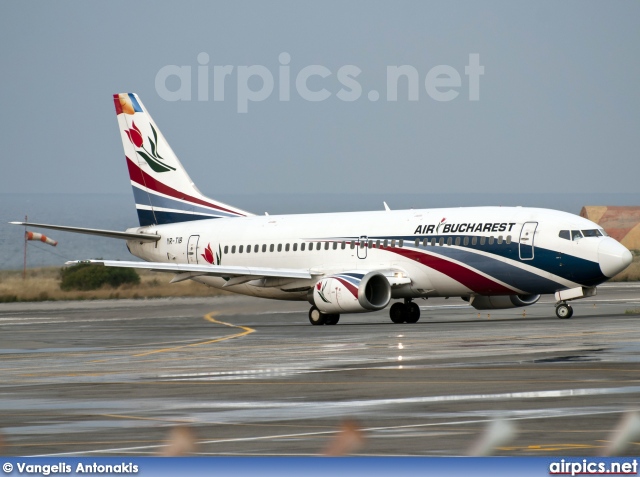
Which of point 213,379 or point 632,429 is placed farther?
point 213,379

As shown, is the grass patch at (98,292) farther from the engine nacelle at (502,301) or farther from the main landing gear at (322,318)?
the engine nacelle at (502,301)

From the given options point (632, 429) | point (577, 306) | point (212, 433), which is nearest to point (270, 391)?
point (212, 433)

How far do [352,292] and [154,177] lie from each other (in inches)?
537

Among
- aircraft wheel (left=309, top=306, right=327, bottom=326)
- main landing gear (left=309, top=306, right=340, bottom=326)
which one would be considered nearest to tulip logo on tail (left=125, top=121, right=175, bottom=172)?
aircraft wheel (left=309, top=306, right=327, bottom=326)

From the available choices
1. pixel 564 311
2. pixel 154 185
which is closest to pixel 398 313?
pixel 564 311

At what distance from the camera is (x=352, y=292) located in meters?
42.2

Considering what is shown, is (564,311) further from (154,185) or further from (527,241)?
(154,185)

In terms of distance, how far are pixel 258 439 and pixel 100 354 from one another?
15843 millimetres

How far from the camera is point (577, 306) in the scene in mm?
50375

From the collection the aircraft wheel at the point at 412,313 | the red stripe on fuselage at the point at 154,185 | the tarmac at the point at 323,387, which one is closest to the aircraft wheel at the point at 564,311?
the tarmac at the point at 323,387

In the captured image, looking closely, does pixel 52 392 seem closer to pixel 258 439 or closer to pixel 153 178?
pixel 258 439

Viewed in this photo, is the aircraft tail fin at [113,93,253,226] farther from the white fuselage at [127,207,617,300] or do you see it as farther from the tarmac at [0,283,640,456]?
the tarmac at [0,283,640,456]

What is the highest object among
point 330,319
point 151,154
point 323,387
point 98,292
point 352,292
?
point 151,154

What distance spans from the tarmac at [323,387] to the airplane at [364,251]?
150 centimetres
